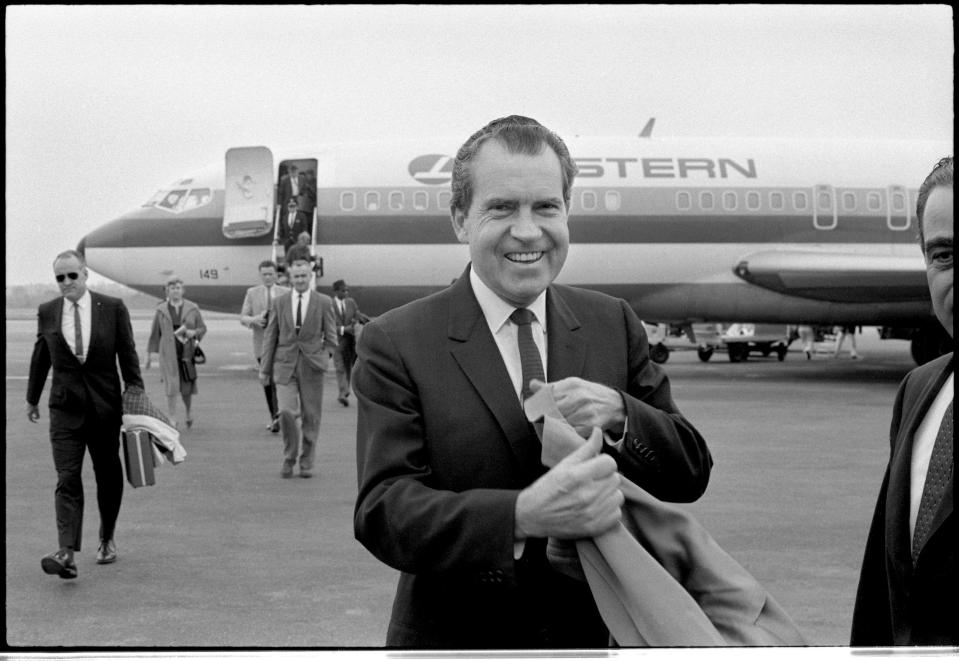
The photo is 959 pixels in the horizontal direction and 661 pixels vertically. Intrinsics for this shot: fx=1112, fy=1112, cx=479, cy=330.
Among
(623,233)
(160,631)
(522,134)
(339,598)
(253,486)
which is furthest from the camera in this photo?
(623,233)

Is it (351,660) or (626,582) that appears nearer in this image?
(626,582)

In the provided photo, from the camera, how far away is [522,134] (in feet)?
6.76

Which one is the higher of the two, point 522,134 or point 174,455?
point 522,134

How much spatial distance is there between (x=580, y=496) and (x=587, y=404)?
218 mm

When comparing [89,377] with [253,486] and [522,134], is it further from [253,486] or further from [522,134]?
Answer: [522,134]

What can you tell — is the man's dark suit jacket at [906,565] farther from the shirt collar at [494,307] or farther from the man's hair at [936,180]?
the shirt collar at [494,307]

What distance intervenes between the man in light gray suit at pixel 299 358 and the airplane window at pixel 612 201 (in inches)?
371

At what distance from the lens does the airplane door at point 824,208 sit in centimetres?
1891

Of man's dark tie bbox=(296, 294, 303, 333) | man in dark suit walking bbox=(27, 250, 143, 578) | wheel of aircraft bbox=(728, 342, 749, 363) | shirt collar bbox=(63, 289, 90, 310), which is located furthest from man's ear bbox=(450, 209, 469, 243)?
wheel of aircraft bbox=(728, 342, 749, 363)

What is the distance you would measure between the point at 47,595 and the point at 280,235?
1318 cm

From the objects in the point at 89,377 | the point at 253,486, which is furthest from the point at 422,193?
the point at 89,377

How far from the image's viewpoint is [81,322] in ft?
22.4

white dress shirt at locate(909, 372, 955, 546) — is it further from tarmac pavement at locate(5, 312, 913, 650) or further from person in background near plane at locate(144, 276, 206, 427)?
person in background near plane at locate(144, 276, 206, 427)

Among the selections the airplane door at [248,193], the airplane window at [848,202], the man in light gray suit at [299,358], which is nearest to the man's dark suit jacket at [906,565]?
the man in light gray suit at [299,358]
